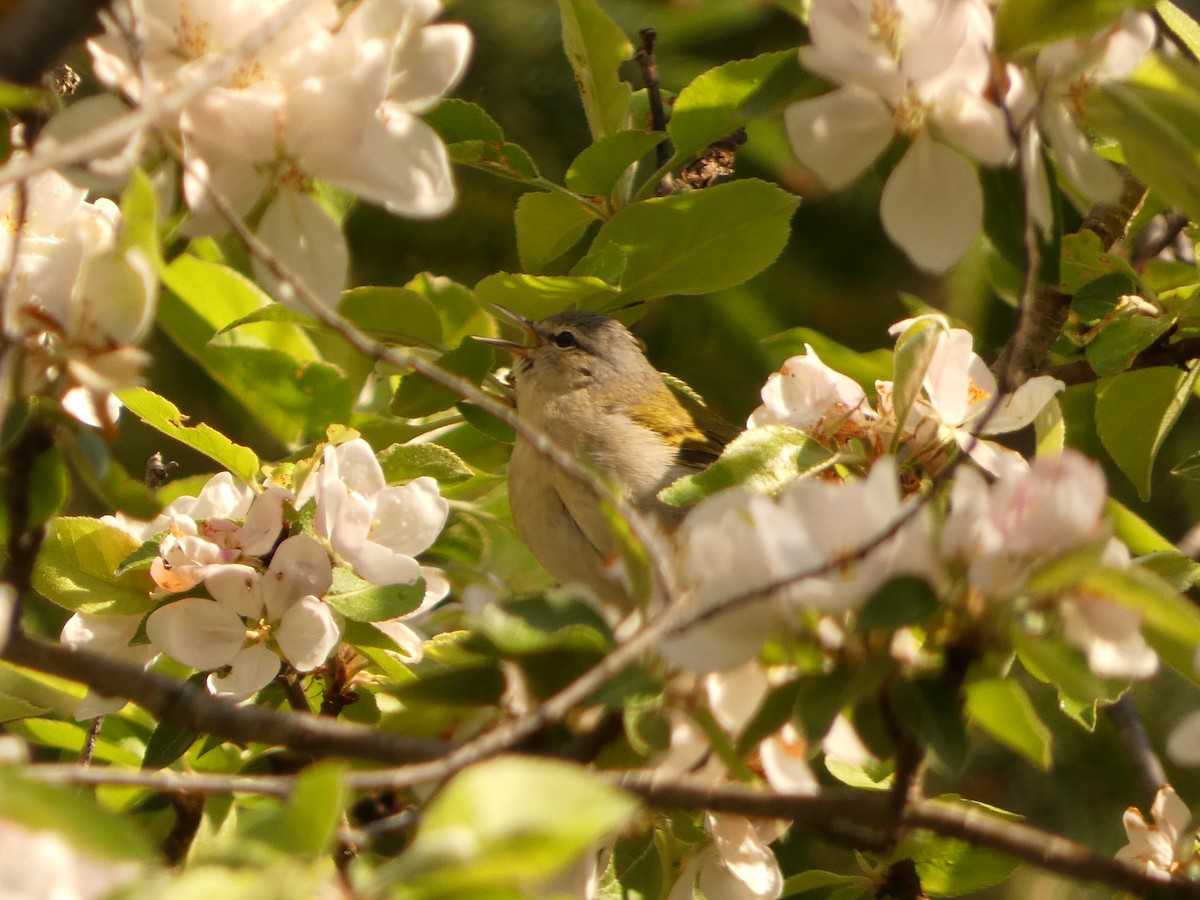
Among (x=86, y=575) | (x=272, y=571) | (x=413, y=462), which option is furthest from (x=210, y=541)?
(x=413, y=462)

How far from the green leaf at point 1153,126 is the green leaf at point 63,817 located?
1.00 metres

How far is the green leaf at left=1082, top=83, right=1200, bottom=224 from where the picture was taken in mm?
1219

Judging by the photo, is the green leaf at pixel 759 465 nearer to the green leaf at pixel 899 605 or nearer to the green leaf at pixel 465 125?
the green leaf at pixel 899 605

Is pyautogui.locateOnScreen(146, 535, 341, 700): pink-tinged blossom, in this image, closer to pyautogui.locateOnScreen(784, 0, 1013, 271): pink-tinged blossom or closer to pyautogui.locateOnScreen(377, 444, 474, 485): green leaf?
pyautogui.locateOnScreen(377, 444, 474, 485): green leaf

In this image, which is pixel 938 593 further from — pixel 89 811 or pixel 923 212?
pixel 89 811

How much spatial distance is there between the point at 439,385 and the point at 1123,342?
0.95 m

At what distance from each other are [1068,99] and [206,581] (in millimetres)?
1089

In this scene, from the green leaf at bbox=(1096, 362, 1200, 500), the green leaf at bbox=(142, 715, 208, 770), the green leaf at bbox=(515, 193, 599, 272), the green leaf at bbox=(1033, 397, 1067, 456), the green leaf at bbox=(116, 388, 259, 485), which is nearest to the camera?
the green leaf at bbox=(1033, 397, 1067, 456)

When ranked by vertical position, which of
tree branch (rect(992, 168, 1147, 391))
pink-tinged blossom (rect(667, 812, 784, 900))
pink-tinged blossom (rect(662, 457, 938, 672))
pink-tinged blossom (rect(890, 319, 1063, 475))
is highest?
pink-tinged blossom (rect(662, 457, 938, 672))

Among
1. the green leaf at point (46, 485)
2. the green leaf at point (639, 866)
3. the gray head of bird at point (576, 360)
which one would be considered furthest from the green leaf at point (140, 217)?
the gray head of bird at point (576, 360)

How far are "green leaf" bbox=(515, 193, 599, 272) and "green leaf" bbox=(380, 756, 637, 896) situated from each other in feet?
4.47

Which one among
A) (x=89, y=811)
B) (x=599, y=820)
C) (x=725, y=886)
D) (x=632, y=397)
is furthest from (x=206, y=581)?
(x=632, y=397)

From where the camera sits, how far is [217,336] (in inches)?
73.4

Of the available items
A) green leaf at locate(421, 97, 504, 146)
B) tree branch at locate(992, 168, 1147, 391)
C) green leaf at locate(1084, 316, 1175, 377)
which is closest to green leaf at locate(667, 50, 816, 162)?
green leaf at locate(421, 97, 504, 146)
